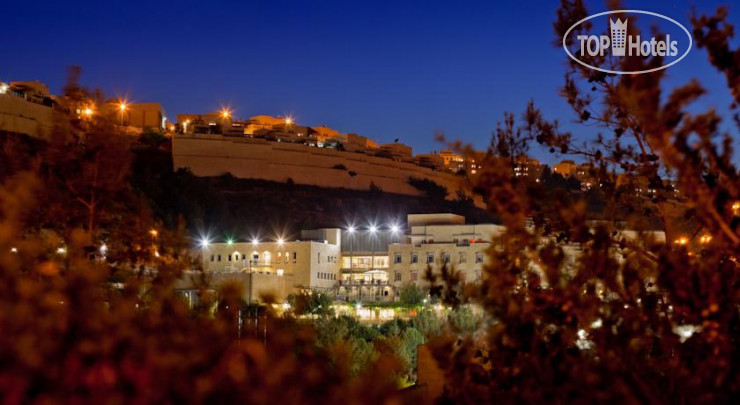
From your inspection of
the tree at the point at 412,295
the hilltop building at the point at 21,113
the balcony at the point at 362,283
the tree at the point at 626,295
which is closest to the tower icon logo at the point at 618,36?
the tree at the point at 626,295

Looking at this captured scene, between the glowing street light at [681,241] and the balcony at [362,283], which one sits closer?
the glowing street light at [681,241]

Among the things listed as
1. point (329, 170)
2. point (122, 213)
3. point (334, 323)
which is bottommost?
point (334, 323)

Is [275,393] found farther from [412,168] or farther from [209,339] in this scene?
[412,168]

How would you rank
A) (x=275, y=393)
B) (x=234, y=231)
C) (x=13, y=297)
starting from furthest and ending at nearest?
(x=234, y=231), (x=13, y=297), (x=275, y=393)

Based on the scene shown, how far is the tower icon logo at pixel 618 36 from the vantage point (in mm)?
6266

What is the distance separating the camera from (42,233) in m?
7.16

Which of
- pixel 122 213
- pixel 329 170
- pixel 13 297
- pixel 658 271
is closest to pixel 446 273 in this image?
pixel 658 271

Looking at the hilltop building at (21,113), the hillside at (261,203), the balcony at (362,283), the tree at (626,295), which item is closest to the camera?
the tree at (626,295)

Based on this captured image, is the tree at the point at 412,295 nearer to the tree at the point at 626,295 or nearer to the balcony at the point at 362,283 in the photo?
the balcony at the point at 362,283

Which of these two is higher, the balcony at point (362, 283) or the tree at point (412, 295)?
the balcony at point (362, 283)

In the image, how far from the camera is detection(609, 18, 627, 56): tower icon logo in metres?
6.27

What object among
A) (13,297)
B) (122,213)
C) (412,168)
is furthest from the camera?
(412,168)

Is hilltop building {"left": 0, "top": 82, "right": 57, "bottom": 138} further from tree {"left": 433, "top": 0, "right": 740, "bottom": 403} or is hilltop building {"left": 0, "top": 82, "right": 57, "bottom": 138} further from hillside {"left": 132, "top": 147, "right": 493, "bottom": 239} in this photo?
tree {"left": 433, "top": 0, "right": 740, "bottom": 403}

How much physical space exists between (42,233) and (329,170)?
66.0 m
